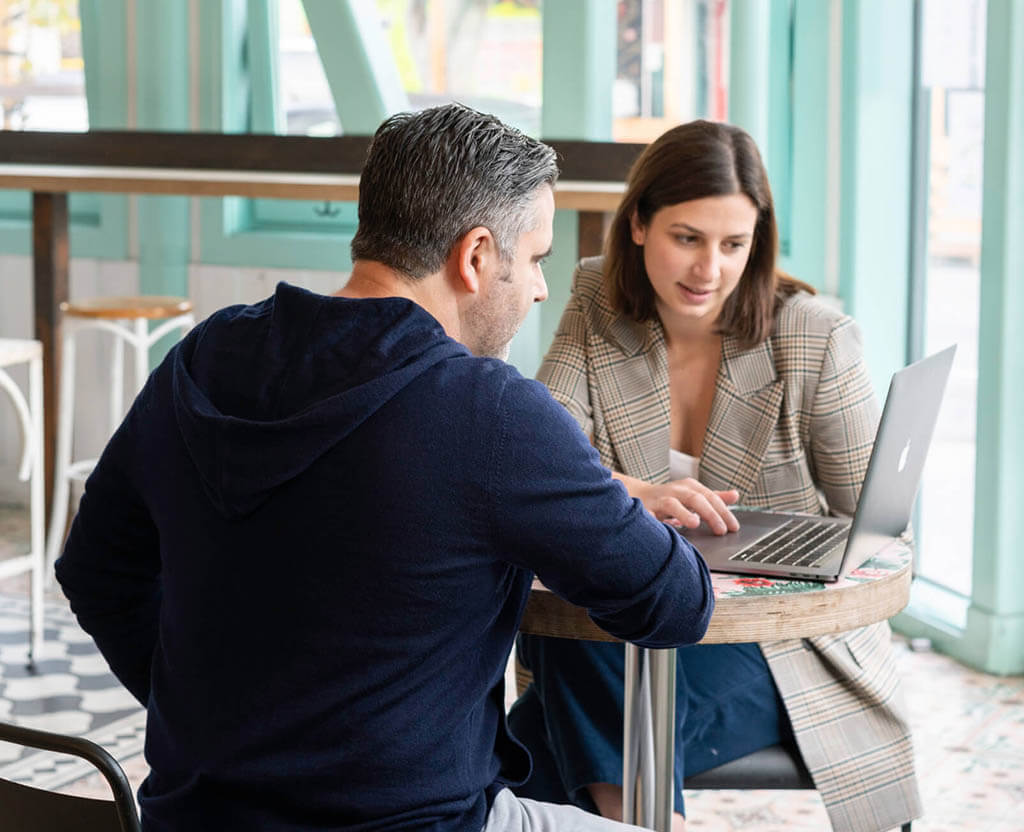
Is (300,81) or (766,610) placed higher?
(300,81)

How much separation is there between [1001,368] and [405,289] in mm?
2489

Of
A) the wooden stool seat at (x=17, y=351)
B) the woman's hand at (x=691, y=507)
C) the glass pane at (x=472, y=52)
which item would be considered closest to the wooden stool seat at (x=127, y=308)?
the wooden stool seat at (x=17, y=351)

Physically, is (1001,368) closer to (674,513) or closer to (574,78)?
(574,78)

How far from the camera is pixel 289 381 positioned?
1289 mm

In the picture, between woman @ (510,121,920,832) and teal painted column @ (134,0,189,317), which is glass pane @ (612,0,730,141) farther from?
woman @ (510,121,920,832)

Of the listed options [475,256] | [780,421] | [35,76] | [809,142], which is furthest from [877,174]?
[35,76]

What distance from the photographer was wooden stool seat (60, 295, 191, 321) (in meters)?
4.20

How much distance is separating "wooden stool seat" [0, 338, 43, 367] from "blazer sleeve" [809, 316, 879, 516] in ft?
6.51

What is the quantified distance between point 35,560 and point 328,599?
8.83ft

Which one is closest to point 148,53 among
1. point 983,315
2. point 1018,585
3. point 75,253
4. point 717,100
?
point 75,253

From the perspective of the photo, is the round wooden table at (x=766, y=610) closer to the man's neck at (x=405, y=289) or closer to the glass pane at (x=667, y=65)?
the man's neck at (x=405, y=289)

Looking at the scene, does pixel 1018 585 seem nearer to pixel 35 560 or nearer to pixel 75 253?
pixel 35 560

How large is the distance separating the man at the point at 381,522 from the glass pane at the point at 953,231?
9.11 ft

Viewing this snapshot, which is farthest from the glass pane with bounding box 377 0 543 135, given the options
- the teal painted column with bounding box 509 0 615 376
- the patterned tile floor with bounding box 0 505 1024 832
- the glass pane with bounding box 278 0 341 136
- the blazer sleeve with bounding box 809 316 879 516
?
the blazer sleeve with bounding box 809 316 879 516
